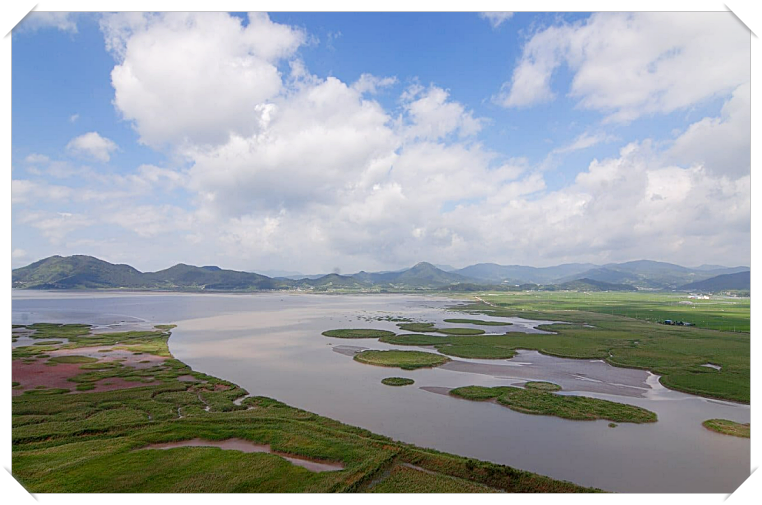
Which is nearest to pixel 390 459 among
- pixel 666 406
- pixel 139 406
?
pixel 139 406

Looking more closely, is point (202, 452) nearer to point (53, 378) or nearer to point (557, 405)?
point (557, 405)

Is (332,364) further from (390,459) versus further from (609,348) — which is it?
(609,348)

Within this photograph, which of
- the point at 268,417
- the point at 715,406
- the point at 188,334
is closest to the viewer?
the point at 268,417

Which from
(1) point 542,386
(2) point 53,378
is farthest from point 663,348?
(2) point 53,378

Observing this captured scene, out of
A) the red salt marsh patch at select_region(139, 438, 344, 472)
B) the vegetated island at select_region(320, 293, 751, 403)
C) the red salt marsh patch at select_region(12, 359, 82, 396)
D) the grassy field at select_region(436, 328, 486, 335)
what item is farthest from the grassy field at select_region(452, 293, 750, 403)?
the red salt marsh patch at select_region(12, 359, 82, 396)
